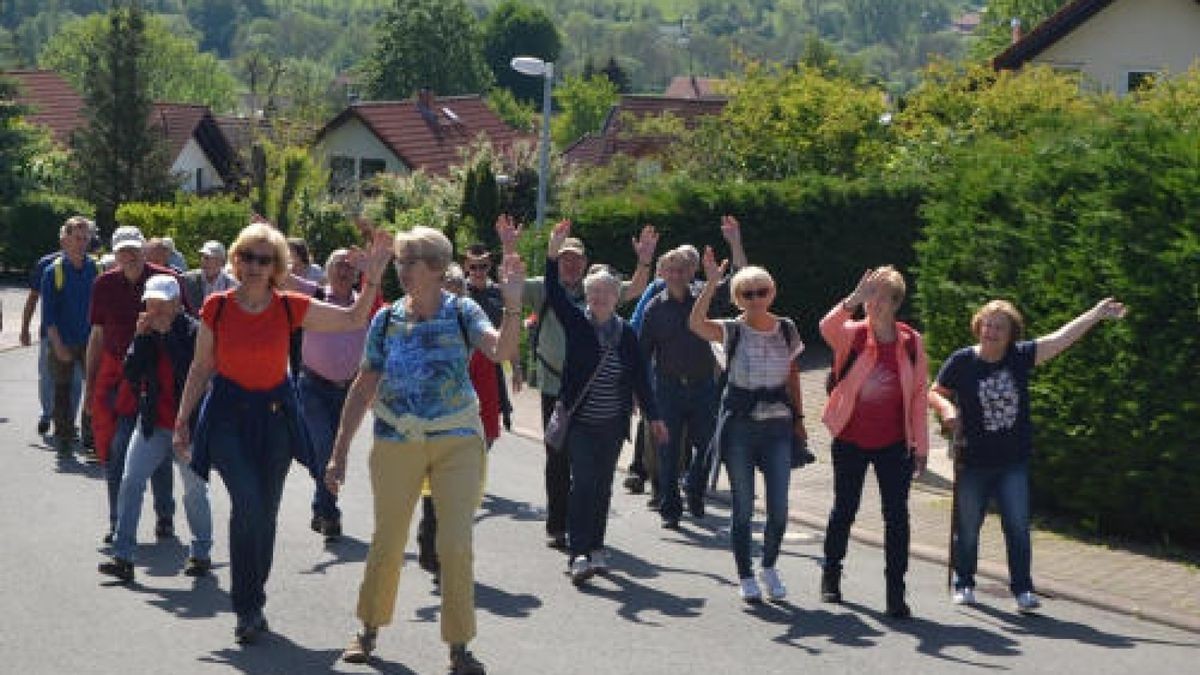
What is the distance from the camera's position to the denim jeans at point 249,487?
28.1 feet

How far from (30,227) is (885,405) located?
33.7 m

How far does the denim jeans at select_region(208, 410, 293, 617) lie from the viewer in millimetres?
8570

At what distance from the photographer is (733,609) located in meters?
9.80

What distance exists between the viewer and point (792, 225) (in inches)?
922

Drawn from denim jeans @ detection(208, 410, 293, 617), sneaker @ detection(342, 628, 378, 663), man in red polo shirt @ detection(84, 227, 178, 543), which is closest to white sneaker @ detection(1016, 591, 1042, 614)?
sneaker @ detection(342, 628, 378, 663)

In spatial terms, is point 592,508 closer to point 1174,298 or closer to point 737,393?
point 737,393

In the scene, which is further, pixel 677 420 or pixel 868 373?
pixel 677 420

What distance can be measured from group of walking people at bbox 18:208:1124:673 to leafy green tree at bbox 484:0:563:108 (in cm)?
12164

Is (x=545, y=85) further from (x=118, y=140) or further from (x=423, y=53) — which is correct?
(x=423, y=53)

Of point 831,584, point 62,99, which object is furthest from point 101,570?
point 62,99

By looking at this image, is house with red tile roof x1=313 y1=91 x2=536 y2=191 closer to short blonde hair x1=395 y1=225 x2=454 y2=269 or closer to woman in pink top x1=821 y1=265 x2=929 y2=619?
woman in pink top x1=821 y1=265 x2=929 y2=619

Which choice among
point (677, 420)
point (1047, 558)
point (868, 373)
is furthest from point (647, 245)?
point (1047, 558)

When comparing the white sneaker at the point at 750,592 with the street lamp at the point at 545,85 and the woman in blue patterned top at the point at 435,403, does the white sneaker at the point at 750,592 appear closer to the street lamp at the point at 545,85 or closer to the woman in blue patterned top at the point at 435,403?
the woman in blue patterned top at the point at 435,403

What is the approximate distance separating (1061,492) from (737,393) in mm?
3396
